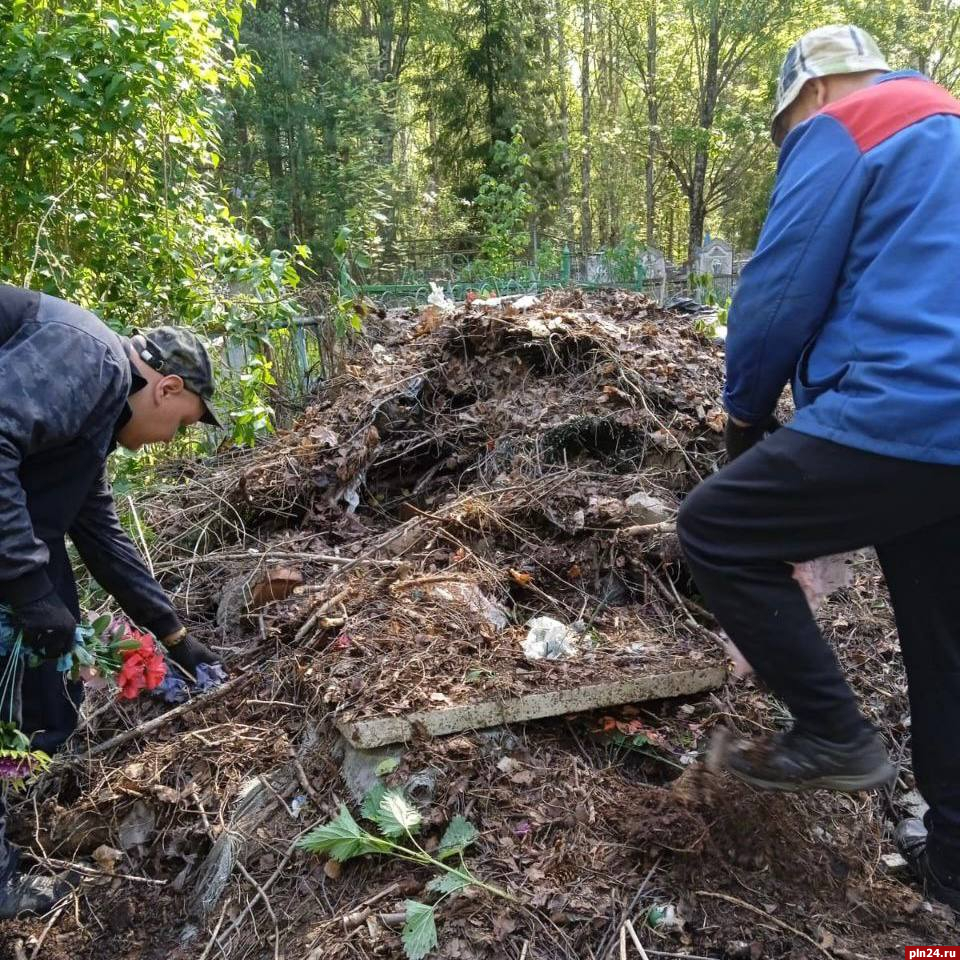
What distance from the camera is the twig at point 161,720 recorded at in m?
2.88

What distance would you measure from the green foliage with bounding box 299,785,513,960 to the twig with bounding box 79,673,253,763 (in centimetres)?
101

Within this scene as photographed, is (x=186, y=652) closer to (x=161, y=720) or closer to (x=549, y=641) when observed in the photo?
(x=161, y=720)

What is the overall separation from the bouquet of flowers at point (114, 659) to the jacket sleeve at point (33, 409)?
0.41 meters

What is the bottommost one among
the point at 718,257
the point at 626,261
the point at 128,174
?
the point at 718,257

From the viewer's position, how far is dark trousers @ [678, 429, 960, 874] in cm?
162

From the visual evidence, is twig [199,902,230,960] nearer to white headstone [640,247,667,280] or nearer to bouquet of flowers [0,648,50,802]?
bouquet of flowers [0,648,50,802]

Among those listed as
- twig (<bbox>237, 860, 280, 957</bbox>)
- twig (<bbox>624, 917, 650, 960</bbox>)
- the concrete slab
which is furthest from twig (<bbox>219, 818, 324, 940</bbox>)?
twig (<bbox>624, 917, 650, 960</bbox>)

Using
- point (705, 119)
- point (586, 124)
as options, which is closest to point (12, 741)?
point (705, 119)

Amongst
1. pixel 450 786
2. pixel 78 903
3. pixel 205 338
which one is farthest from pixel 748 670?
pixel 205 338

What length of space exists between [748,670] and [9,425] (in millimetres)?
2289

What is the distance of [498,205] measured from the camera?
1288 centimetres

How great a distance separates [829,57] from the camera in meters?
1.82

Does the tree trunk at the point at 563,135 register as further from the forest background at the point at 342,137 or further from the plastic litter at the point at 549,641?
the plastic litter at the point at 549,641

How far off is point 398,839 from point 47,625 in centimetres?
119
